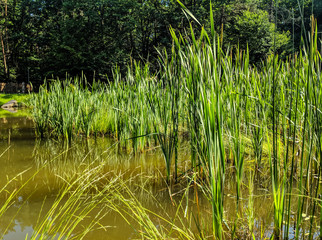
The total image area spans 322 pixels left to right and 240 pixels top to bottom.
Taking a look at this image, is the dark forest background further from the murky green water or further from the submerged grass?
the murky green water

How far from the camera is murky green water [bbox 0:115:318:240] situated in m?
1.47

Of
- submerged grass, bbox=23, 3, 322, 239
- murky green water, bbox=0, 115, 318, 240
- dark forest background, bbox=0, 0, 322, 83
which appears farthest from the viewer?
dark forest background, bbox=0, 0, 322, 83

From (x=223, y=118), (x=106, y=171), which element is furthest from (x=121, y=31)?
(x=223, y=118)

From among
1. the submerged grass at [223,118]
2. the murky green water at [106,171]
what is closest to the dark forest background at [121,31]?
the submerged grass at [223,118]

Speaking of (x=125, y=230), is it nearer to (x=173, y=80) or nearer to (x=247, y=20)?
(x=173, y=80)

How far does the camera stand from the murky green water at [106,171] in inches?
58.0

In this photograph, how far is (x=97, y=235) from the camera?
1.43 metres

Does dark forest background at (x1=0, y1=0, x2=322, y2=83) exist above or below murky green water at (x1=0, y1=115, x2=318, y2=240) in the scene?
above

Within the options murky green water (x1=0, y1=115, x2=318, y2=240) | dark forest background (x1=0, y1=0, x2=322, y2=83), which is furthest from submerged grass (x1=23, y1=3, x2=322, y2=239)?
dark forest background (x1=0, y1=0, x2=322, y2=83)

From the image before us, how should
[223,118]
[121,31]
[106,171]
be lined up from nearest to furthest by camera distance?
[223,118] → [106,171] → [121,31]

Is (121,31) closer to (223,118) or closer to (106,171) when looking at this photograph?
(106,171)

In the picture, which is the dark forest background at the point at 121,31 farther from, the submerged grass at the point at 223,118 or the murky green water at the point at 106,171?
the murky green water at the point at 106,171

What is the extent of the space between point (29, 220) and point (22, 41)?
2590 cm

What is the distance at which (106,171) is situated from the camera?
2.54 metres
